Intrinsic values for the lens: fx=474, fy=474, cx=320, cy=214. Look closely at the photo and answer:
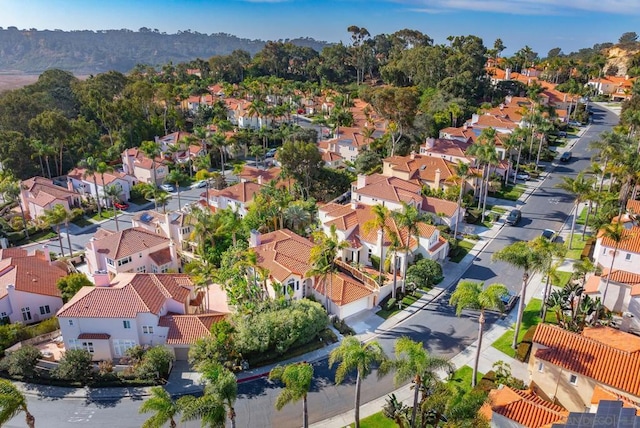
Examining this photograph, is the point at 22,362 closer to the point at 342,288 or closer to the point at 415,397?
the point at 342,288

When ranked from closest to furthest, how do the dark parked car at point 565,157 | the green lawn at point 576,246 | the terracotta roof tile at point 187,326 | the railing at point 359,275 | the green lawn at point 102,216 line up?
the terracotta roof tile at point 187,326 < the railing at point 359,275 < the green lawn at point 576,246 < the green lawn at point 102,216 < the dark parked car at point 565,157

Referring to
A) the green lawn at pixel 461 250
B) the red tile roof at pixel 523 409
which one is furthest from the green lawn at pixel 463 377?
the green lawn at pixel 461 250

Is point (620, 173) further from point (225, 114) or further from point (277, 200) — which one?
point (225, 114)

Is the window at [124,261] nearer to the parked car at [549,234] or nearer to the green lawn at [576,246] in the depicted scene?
the parked car at [549,234]

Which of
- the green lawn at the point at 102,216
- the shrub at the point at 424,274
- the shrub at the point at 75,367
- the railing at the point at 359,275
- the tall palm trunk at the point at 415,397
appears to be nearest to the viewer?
the tall palm trunk at the point at 415,397

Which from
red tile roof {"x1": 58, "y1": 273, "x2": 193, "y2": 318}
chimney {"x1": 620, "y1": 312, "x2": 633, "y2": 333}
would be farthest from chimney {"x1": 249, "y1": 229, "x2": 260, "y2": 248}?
chimney {"x1": 620, "y1": 312, "x2": 633, "y2": 333}

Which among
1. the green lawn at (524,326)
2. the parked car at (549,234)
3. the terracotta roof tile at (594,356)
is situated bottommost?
the green lawn at (524,326)
